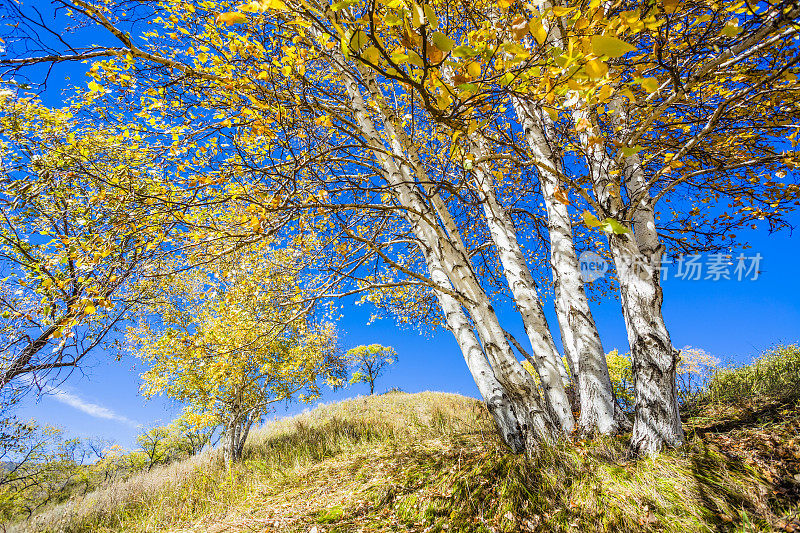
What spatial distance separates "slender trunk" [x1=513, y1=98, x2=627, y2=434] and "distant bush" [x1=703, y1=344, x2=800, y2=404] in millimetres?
2099

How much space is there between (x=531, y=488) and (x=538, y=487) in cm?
6

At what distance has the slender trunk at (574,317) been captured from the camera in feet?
10.5

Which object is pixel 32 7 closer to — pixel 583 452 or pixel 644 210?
pixel 644 210

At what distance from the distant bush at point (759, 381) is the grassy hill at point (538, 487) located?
0.32 feet

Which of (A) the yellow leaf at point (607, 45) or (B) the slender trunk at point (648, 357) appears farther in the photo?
(B) the slender trunk at point (648, 357)

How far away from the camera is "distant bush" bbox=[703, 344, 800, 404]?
3.91 m

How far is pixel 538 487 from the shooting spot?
8.95 ft

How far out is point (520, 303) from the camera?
384 centimetres

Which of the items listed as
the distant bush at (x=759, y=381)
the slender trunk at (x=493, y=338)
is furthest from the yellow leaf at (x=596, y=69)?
the distant bush at (x=759, y=381)

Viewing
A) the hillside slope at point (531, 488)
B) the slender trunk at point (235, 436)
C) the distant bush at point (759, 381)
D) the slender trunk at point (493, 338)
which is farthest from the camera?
the slender trunk at point (235, 436)

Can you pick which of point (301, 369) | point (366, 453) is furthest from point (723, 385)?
point (301, 369)

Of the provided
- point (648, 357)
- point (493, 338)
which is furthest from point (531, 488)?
point (648, 357)

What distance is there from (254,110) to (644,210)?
3.72 meters

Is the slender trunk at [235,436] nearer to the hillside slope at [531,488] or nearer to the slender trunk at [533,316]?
the hillside slope at [531,488]
